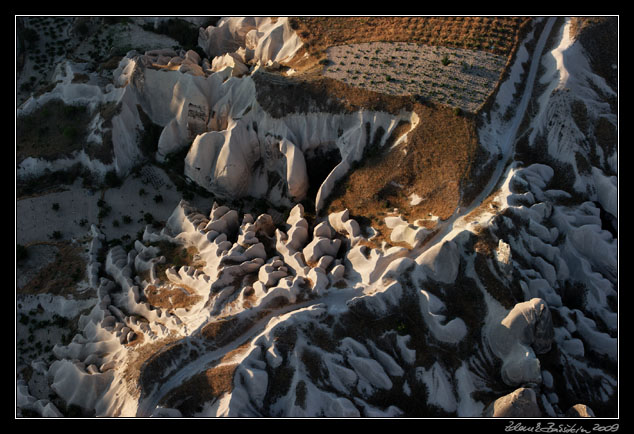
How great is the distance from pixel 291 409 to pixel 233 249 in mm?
15937

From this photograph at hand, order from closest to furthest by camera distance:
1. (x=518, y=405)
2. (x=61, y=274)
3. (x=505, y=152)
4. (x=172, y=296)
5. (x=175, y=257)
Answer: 1. (x=518, y=405)
2. (x=172, y=296)
3. (x=175, y=257)
4. (x=505, y=152)
5. (x=61, y=274)

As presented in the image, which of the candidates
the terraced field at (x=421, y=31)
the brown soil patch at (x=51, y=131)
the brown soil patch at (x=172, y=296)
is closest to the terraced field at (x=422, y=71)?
the terraced field at (x=421, y=31)

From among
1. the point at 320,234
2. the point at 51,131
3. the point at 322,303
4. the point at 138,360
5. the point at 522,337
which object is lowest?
the point at 138,360

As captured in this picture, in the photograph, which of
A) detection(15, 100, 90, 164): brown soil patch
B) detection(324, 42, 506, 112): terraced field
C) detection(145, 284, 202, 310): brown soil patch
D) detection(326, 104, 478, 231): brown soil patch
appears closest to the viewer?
detection(145, 284, 202, 310): brown soil patch

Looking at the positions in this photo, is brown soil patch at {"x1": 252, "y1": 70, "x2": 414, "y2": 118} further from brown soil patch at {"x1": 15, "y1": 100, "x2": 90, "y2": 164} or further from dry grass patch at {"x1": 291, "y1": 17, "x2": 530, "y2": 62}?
brown soil patch at {"x1": 15, "y1": 100, "x2": 90, "y2": 164}

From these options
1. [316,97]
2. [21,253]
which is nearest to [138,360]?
[21,253]

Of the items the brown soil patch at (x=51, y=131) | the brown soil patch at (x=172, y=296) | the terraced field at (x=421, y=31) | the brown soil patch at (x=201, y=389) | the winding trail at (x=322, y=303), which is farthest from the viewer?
the brown soil patch at (x=51, y=131)

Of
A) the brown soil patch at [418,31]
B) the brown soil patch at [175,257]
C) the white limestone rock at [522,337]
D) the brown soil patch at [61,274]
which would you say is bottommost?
the brown soil patch at [61,274]

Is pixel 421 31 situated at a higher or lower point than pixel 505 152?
higher

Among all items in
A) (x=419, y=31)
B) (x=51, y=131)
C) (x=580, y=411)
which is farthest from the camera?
(x=51, y=131)

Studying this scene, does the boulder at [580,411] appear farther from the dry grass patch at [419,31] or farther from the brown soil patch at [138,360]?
the dry grass patch at [419,31]

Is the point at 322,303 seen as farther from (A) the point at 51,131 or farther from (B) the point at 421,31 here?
(A) the point at 51,131

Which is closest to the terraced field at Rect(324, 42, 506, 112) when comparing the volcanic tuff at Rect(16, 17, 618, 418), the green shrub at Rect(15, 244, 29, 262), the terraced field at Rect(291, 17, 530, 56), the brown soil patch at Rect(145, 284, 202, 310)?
the volcanic tuff at Rect(16, 17, 618, 418)

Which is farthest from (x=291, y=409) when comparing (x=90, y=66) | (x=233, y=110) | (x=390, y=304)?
(x=90, y=66)
